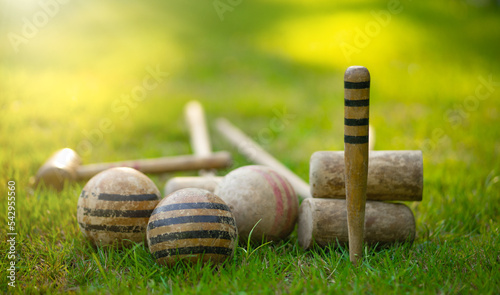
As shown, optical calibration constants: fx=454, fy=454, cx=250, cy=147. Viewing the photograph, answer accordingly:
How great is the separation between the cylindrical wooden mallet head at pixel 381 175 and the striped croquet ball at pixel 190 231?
63cm

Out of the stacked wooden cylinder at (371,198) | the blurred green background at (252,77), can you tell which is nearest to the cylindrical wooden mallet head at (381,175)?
the stacked wooden cylinder at (371,198)

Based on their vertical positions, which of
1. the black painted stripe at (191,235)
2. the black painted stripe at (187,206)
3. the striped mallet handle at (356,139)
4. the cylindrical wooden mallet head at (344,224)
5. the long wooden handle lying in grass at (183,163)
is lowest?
the cylindrical wooden mallet head at (344,224)

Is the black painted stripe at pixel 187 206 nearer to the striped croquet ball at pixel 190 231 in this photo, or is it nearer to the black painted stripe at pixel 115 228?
the striped croquet ball at pixel 190 231

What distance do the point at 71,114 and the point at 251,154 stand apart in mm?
2525

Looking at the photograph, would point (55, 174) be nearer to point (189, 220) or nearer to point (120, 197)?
point (120, 197)

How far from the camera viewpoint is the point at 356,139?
2.21 meters

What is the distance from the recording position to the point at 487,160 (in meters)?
4.29

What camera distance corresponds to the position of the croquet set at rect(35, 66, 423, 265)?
2.25 meters

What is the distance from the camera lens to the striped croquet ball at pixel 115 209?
2.48 m

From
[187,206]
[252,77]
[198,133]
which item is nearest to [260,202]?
[187,206]

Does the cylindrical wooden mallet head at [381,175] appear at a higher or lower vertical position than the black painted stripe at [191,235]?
higher

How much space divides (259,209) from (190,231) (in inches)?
19.4

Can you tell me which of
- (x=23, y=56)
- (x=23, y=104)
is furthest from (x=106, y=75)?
(x=23, y=104)

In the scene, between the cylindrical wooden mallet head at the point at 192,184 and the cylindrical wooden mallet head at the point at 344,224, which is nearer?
the cylindrical wooden mallet head at the point at 344,224
